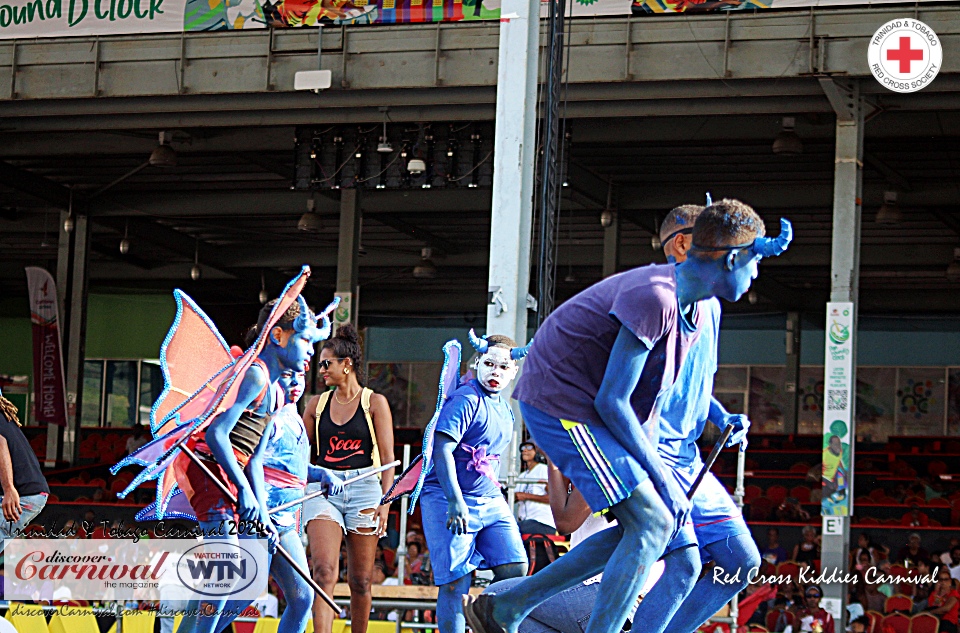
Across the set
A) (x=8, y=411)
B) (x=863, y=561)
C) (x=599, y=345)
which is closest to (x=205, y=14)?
(x=8, y=411)

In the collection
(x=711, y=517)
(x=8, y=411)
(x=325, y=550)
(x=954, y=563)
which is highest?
(x=8, y=411)

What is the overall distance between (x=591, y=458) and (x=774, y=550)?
1173 cm

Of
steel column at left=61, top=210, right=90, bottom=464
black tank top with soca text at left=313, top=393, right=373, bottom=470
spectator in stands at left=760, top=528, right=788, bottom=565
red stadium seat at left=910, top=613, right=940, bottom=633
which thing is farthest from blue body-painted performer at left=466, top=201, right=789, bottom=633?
steel column at left=61, top=210, right=90, bottom=464

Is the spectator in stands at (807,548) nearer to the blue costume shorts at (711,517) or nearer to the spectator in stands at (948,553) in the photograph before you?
the spectator in stands at (948,553)

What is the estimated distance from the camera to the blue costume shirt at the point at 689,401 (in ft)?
15.5

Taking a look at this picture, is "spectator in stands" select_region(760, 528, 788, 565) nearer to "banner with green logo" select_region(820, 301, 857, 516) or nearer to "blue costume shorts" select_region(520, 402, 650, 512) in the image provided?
"banner with green logo" select_region(820, 301, 857, 516)

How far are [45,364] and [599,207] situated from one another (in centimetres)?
1040

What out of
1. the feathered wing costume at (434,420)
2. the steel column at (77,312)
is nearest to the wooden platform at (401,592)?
the feathered wing costume at (434,420)

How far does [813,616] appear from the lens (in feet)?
41.2

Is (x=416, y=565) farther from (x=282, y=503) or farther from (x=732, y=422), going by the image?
(x=732, y=422)

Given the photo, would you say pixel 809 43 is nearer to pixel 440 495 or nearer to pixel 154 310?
pixel 440 495

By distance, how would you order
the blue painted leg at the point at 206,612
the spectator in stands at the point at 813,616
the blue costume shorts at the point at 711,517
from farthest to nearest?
the spectator in stands at the point at 813,616, the blue painted leg at the point at 206,612, the blue costume shorts at the point at 711,517

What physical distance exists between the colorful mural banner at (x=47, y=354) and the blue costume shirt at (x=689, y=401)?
19.0m

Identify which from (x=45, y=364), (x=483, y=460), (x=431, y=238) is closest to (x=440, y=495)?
(x=483, y=460)
